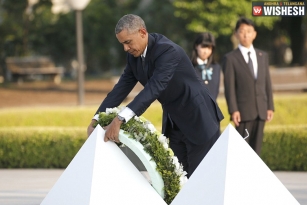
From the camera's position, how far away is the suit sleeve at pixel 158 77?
16.9 feet

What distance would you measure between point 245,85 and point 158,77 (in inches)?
124

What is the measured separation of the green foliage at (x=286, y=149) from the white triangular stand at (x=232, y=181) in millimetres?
4970

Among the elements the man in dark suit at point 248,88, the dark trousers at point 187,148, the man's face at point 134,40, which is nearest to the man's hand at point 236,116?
the man in dark suit at point 248,88

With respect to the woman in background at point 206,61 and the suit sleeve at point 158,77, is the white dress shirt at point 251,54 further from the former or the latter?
the suit sleeve at point 158,77

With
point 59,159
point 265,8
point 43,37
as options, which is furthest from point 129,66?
point 43,37

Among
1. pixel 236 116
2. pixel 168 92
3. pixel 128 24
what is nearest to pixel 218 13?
pixel 236 116

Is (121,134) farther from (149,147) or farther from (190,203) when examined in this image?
(190,203)

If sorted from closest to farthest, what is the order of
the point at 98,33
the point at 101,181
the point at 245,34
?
the point at 101,181
the point at 245,34
the point at 98,33

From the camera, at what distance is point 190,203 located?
464cm

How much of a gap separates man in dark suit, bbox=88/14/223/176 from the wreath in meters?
0.14

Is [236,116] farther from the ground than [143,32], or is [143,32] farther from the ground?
[143,32]

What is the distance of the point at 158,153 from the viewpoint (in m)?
5.30

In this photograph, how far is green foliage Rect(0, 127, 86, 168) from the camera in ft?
33.2

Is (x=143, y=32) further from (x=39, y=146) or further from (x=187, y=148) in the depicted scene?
(x=39, y=146)
